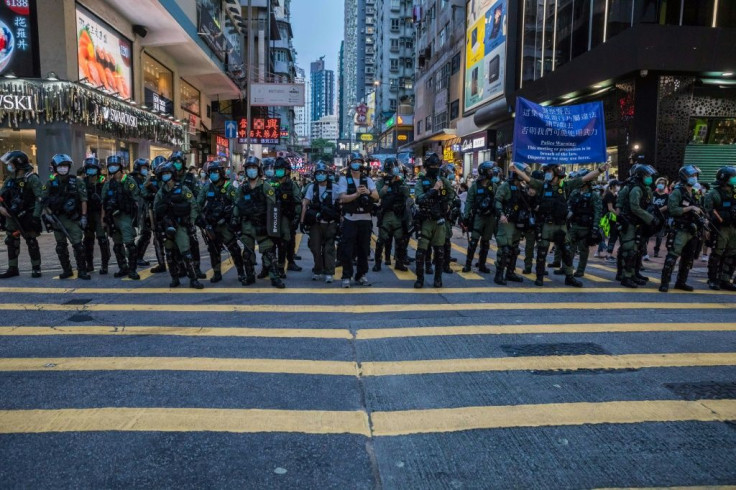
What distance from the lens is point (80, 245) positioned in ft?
30.2

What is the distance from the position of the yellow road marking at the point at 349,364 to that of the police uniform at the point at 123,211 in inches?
172

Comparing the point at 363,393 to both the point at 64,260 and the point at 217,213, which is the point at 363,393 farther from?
the point at 64,260

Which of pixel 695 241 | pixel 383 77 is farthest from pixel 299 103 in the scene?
pixel 383 77

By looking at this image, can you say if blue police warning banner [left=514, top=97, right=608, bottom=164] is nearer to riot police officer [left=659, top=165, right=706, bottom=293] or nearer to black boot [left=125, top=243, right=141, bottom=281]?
riot police officer [left=659, top=165, right=706, bottom=293]

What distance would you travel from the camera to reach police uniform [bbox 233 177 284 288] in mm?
8781

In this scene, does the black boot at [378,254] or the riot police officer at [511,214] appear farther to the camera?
the black boot at [378,254]

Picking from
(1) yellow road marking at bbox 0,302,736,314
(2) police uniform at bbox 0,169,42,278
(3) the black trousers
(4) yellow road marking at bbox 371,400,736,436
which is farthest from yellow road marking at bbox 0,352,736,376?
(2) police uniform at bbox 0,169,42,278

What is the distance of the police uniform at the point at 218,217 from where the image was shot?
901 cm

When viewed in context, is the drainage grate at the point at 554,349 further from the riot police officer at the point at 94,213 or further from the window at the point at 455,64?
the window at the point at 455,64

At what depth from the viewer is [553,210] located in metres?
9.19

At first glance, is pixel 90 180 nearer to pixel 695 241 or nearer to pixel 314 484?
pixel 314 484

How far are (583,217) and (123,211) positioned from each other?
8.16 meters

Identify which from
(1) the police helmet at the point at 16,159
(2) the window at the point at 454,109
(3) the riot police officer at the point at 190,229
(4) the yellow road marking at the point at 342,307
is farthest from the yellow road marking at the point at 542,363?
(2) the window at the point at 454,109

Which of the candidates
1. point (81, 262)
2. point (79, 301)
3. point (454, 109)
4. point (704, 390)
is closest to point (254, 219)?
point (79, 301)
